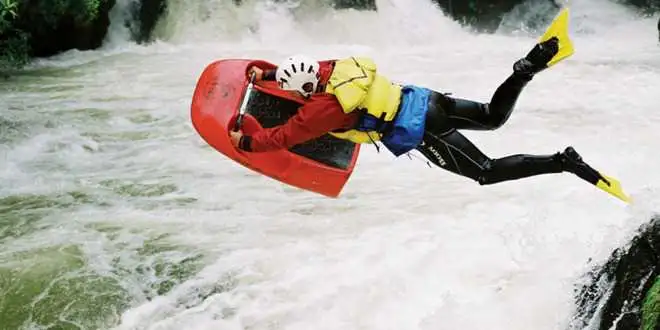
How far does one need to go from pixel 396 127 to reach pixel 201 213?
1.92 metres

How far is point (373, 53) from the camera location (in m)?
12.1

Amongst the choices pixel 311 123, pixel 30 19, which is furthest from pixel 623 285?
pixel 30 19

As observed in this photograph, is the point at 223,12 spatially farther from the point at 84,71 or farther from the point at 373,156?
the point at 373,156

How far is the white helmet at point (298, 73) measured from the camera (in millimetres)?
3637

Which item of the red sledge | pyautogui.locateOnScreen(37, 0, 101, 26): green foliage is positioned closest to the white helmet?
the red sledge

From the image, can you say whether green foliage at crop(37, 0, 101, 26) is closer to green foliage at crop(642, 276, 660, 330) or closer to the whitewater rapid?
the whitewater rapid

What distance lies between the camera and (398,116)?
149 inches

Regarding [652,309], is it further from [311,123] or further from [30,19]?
[30,19]

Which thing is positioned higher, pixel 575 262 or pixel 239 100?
pixel 239 100

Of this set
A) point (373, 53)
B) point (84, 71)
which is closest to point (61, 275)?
point (84, 71)

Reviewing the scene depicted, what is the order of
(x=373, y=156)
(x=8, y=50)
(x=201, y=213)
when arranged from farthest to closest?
(x=8, y=50) → (x=373, y=156) → (x=201, y=213)

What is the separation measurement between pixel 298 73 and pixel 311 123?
Result: 0.26m

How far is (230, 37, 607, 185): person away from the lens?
3627 mm

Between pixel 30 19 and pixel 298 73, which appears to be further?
pixel 30 19
